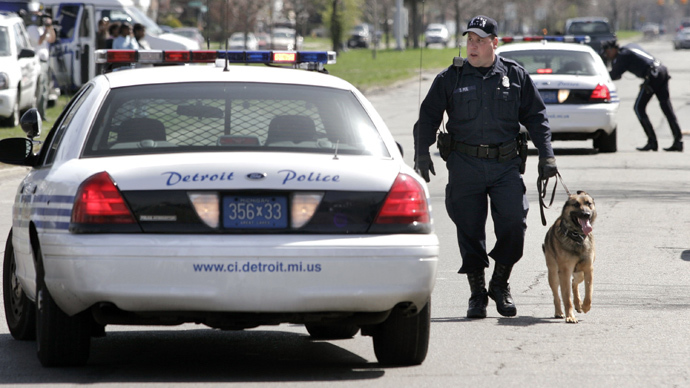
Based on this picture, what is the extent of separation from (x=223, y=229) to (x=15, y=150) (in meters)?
1.74

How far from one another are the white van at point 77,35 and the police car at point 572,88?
42.2ft

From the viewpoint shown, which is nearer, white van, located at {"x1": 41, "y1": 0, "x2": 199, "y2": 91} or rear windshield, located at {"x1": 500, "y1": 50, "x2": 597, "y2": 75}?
rear windshield, located at {"x1": 500, "y1": 50, "x2": 597, "y2": 75}

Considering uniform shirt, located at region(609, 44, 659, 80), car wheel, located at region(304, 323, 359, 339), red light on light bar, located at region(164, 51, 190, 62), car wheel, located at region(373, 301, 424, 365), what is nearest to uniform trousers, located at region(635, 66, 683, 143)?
uniform shirt, located at region(609, 44, 659, 80)

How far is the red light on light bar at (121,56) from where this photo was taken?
22.5 feet

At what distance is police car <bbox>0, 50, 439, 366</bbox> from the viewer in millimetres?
5141

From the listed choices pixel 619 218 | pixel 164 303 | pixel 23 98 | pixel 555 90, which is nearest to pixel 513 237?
pixel 164 303

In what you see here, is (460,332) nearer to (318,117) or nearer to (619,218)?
(318,117)

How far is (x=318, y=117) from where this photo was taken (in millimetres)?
5895

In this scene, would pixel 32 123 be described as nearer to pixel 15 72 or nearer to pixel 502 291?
pixel 502 291

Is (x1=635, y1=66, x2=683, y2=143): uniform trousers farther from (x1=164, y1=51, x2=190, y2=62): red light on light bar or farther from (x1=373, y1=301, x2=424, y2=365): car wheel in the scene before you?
(x1=373, y1=301, x2=424, y2=365): car wheel

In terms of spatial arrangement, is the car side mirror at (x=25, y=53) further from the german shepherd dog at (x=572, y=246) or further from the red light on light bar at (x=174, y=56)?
the german shepherd dog at (x=572, y=246)

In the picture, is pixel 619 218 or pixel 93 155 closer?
→ pixel 93 155

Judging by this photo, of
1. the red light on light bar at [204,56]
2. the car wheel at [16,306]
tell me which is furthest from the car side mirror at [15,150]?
the red light on light bar at [204,56]

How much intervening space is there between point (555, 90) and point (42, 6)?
15.7m
